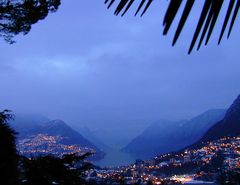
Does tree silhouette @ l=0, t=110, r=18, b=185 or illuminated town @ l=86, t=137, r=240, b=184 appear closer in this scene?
tree silhouette @ l=0, t=110, r=18, b=185

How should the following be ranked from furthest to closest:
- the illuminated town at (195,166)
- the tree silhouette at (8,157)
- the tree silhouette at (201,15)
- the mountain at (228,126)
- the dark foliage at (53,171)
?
the mountain at (228,126)
the illuminated town at (195,166)
the tree silhouette at (8,157)
the dark foliage at (53,171)
the tree silhouette at (201,15)

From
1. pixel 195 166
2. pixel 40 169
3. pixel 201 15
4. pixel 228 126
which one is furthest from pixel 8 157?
pixel 228 126

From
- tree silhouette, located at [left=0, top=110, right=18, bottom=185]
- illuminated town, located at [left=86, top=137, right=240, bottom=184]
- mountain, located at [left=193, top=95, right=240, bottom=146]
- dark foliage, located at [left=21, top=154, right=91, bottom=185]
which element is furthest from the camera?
mountain, located at [left=193, top=95, right=240, bottom=146]

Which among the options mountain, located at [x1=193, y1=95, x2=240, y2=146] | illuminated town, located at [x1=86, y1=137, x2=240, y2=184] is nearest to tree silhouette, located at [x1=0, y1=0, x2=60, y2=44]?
illuminated town, located at [x1=86, y1=137, x2=240, y2=184]

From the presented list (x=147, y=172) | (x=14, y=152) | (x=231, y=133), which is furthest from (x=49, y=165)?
(x=231, y=133)

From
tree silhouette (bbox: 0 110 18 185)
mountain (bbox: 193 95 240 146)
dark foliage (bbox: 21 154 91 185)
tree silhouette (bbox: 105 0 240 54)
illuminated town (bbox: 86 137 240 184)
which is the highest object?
mountain (bbox: 193 95 240 146)

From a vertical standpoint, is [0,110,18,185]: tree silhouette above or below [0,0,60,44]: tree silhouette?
below

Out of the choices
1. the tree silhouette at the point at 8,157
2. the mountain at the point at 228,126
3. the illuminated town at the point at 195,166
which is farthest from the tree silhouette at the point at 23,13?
the mountain at the point at 228,126

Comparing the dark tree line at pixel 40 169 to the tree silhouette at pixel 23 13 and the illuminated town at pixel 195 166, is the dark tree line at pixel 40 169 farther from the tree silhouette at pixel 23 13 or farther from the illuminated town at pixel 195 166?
the illuminated town at pixel 195 166

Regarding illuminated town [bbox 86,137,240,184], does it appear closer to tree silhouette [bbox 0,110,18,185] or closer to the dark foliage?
tree silhouette [bbox 0,110,18,185]

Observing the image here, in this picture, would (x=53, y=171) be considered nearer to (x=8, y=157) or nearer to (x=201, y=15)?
(x=8, y=157)
